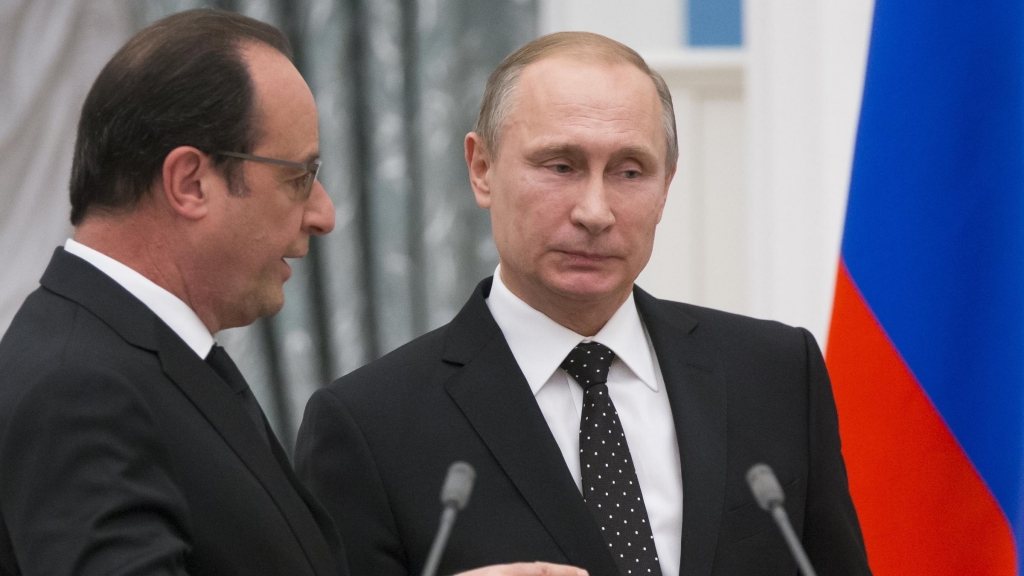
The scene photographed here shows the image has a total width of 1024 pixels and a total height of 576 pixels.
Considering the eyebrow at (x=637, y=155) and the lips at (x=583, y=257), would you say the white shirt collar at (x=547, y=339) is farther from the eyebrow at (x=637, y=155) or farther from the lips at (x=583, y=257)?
the eyebrow at (x=637, y=155)

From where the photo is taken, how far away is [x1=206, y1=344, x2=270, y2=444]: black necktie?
1.38 m

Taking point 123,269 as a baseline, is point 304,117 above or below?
above

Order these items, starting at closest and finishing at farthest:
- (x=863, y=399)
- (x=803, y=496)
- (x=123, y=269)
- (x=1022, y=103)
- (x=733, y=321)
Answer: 1. (x=123, y=269)
2. (x=803, y=496)
3. (x=733, y=321)
4. (x=1022, y=103)
5. (x=863, y=399)

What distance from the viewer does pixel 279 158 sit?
136 cm

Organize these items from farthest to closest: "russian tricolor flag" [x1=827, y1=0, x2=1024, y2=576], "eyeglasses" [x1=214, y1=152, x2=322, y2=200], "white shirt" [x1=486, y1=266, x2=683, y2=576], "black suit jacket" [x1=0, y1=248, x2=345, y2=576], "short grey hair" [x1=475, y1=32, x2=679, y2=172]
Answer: "russian tricolor flag" [x1=827, y1=0, x2=1024, y2=576], "short grey hair" [x1=475, y1=32, x2=679, y2=172], "white shirt" [x1=486, y1=266, x2=683, y2=576], "eyeglasses" [x1=214, y1=152, x2=322, y2=200], "black suit jacket" [x1=0, y1=248, x2=345, y2=576]

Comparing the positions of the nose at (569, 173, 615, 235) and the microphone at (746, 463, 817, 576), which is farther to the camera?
the nose at (569, 173, 615, 235)

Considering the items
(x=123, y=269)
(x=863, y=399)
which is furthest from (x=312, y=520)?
(x=863, y=399)

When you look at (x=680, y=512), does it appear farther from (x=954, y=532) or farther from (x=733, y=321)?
(x=954, y=532)

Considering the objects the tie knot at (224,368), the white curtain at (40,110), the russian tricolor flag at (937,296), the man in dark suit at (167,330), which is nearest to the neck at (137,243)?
the man in dark suit at (167,330)

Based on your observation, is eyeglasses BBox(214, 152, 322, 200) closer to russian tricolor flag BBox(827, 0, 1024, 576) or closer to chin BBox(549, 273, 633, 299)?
→ chin BBox(549, 273, 633, 299)

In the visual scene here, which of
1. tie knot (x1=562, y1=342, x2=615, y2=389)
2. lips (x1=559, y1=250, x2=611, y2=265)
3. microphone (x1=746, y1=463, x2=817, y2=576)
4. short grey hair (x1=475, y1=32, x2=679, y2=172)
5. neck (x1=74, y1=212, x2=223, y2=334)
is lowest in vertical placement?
microphone (x1=746, y1=463, x2=817, y2=576)

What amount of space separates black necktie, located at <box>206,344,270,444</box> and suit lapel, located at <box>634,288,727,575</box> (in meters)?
0.58

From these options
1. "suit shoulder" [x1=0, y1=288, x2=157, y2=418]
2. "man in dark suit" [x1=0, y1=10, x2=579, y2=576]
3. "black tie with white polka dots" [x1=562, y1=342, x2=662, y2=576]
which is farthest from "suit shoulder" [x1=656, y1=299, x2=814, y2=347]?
"suit shoulder" [x1=0, y1=288, x2=157, y2=418]

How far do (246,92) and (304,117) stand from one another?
10 centimetres
